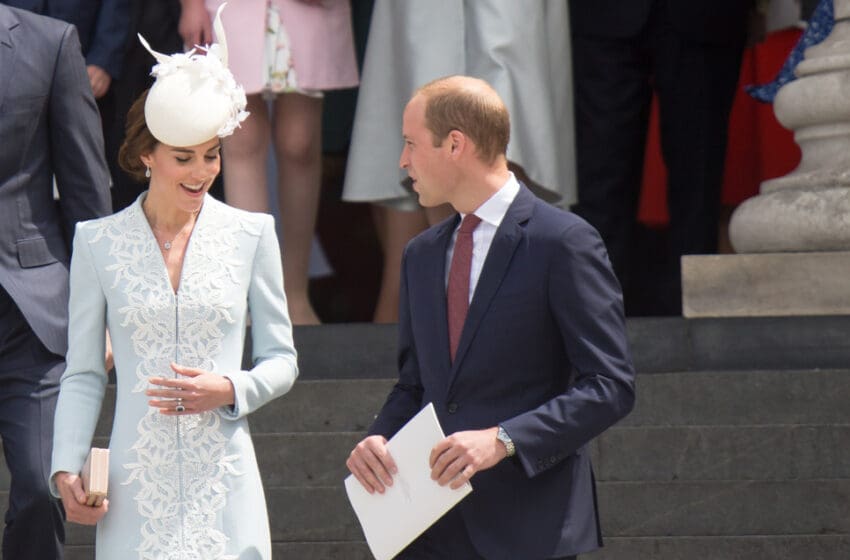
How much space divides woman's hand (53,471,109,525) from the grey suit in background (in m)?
Answer: 0.60

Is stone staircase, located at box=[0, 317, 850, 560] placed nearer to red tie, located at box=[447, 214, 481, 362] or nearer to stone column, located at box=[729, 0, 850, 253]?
stone column, located at box=[729, 0, 850, 253]

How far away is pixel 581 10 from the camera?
740cm

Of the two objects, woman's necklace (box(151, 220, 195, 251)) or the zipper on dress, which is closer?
the zipper on dress

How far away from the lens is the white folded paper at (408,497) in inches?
149

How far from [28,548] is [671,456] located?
207 cm

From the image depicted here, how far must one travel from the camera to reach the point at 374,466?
388 centimetres

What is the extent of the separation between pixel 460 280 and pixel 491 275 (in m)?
0.10

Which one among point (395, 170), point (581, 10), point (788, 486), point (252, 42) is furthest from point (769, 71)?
point (788, 486)

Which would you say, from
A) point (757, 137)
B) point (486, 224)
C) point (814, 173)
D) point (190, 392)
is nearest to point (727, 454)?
point (814, 173)

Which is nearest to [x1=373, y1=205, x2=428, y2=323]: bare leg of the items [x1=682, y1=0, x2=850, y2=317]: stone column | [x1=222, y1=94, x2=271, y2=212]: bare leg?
[x1=222, y1=94, x2=271, y2=212]: bare leg

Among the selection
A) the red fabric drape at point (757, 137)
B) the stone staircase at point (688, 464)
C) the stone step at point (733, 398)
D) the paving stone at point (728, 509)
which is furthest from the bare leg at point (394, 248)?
the red fabric drape at point (757, 137)

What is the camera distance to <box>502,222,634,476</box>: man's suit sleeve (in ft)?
12.5

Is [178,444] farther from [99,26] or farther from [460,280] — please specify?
[99,26]

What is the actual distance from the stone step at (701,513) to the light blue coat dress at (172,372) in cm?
157
